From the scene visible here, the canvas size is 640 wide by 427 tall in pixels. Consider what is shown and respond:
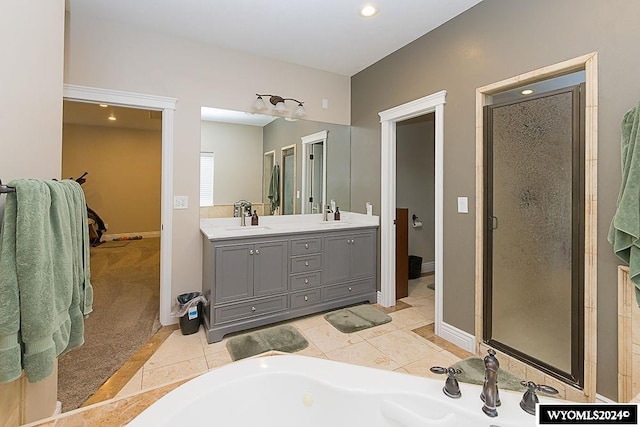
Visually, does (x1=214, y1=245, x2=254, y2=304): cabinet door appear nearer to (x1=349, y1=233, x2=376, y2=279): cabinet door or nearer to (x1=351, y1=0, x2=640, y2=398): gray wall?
(x1=349, y1=233, x2=376, y2=279): cabinet door

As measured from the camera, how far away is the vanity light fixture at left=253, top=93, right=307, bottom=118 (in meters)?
3.21

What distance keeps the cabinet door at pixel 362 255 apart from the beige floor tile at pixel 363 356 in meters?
0.98

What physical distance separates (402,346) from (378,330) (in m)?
0.33

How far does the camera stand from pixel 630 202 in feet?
4.78

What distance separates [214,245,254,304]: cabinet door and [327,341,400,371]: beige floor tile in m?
0.96

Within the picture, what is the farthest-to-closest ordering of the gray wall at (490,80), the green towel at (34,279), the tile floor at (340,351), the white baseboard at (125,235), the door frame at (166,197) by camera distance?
the white baseboard at (125,235) < the door frame at (166,197) < the tile floor at (340,351) < the gray wall at (490,80) < the green towel at (34,279)

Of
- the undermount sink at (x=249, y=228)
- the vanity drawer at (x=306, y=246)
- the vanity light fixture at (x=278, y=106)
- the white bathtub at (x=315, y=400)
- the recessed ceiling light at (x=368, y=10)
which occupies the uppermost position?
the recessed ceiling light at (x=368, y=10)

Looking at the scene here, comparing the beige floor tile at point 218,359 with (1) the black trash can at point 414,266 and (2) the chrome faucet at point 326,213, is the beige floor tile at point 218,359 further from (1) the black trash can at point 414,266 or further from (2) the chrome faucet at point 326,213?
(1) the black trash can at point 414,266

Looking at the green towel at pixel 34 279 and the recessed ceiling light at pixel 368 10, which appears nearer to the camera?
the green towel at pixel 34 279

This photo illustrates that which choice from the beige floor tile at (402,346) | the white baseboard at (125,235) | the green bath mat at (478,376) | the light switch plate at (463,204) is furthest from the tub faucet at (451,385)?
the white baseboard at (125,235)

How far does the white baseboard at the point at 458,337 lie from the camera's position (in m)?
2.40

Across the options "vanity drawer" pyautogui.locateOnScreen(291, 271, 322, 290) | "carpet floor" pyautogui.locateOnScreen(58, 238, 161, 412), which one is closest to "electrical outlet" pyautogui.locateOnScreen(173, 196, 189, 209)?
"carpet floor" pyautogui.locateOnScreen(58, 238, 161, 412)

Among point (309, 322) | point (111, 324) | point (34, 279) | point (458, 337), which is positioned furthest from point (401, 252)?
point (34, 279)

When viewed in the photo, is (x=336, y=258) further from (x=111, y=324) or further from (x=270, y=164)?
(x=111, y=324)
